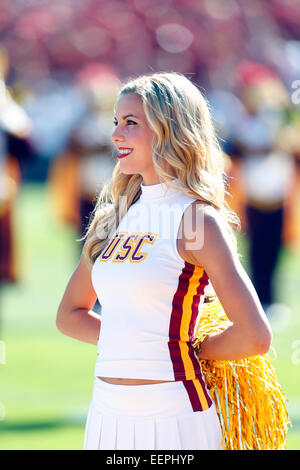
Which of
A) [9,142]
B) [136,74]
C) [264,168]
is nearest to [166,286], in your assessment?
[136,74]

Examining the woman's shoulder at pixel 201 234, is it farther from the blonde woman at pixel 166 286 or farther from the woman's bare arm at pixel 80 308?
the woman's bare arm at pixel 80 308

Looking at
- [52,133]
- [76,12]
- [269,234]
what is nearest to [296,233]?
[269,234]

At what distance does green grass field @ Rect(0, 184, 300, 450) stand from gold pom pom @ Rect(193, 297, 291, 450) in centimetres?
195

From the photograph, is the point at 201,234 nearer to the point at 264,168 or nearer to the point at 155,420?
the point at 155,420

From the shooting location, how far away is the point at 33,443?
449 centimetres

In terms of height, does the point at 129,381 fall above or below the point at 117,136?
below

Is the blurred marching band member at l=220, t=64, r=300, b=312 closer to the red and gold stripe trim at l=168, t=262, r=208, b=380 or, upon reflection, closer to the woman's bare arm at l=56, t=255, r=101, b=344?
the woman's bare arm at l=56, t=255, r=101, b=344

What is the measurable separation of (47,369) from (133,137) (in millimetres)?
4050

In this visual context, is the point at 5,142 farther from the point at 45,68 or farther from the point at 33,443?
the point at 45,68

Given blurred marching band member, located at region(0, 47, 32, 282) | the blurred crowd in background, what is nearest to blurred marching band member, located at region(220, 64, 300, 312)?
the blurred crowd in background

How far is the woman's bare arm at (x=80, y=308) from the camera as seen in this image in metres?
2.67

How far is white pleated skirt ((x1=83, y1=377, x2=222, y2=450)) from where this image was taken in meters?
2.33

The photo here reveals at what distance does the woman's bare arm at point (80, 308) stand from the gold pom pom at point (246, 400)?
32 centimetres

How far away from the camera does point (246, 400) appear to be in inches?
97.2
